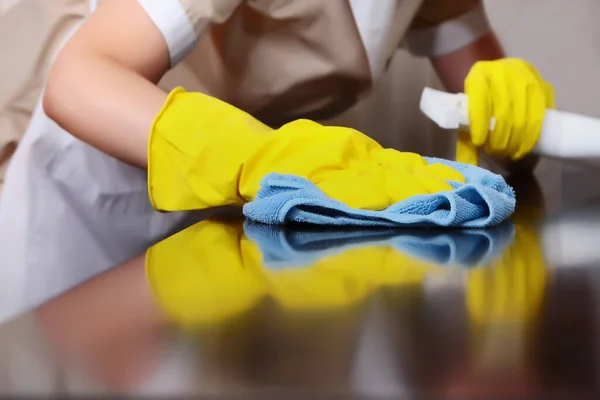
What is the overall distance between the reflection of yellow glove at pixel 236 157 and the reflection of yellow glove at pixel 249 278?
0.08m

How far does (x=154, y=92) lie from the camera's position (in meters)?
0.46

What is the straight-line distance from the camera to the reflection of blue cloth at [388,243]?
0.30 meters

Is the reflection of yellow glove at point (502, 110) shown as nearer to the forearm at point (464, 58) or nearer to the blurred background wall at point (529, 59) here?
the forearm at point (464, 58)

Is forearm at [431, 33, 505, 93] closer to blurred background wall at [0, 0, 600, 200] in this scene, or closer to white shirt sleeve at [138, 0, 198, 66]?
blurred background wall at [0, 0, 600, 200]

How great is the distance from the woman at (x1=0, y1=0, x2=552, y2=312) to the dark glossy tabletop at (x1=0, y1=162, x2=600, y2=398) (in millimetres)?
174

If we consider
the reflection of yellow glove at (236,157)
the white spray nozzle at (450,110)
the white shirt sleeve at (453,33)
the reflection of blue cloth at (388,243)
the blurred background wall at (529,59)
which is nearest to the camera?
the reflection of blue cloth at (388,243)

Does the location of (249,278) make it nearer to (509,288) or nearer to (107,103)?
(509,288)

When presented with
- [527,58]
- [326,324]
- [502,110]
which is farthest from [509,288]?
[527,58]

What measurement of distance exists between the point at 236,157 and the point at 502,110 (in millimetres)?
236

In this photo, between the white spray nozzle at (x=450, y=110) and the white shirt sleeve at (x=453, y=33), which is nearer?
the white spray nozzle at (x=450, y=110)

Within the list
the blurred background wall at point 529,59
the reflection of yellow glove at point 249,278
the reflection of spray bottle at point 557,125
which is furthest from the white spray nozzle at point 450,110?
the blurred background wall at point 529,59

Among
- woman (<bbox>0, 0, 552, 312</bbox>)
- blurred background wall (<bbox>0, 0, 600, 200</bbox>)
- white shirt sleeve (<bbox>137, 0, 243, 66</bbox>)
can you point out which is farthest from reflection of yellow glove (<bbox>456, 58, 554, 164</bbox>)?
blurred background wall (<bbox>0, 0, 600, 200</bbox>)

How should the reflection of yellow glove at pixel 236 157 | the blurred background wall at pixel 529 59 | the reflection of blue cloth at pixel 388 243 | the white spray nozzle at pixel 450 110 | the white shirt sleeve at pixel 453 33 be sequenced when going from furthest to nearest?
1. the blurred background wall at pixel 529 59
2. the white shirt sleeve at pixel 453 33
3. the white spray nozzle at pixel 450 110
4. the reflection of yellow glove at pixel 236 157
5. the reflection of blue cloth at pixel 388 243

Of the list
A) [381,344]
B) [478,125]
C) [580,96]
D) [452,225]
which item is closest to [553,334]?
[381,344]
